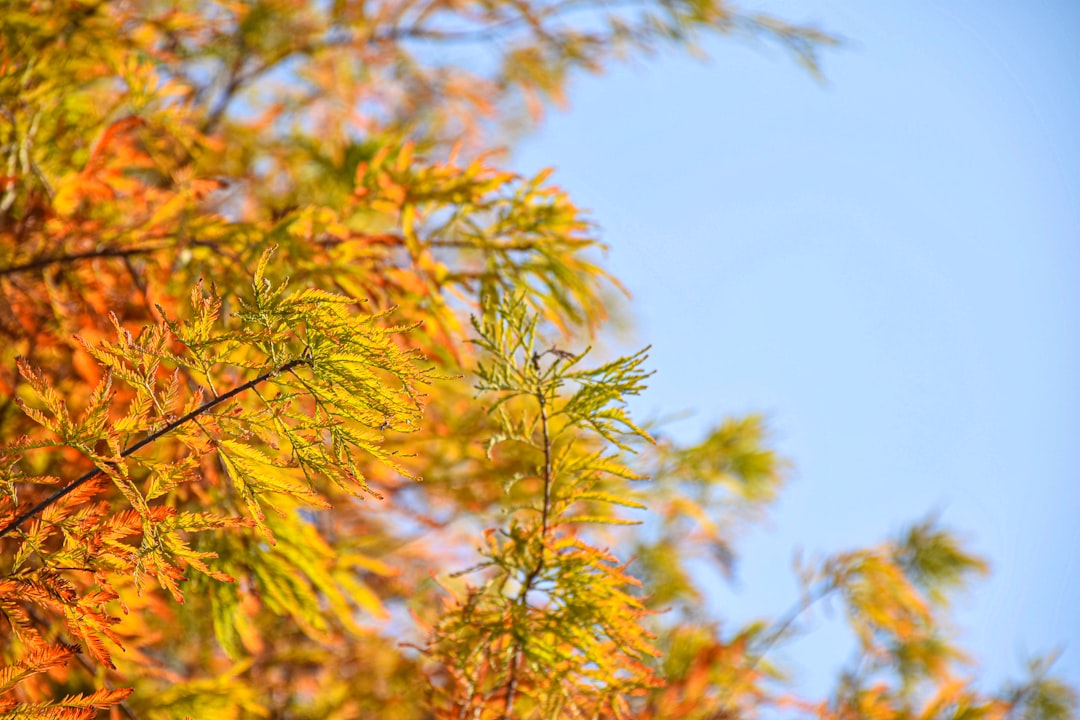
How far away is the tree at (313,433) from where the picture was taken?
31.3 inches

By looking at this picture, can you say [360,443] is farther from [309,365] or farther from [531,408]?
[531,408]

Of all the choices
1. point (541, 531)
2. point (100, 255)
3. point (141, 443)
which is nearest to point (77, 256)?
point (100, 255)

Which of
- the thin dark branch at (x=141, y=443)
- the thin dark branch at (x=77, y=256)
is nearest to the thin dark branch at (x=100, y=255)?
the thin dark branch at (x=77, y=256)

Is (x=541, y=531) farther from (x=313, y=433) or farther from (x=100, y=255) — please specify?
(x=100, y=255)

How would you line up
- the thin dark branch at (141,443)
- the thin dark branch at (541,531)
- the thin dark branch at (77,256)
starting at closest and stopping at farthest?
the thin dark branch at (141,443) → the thin dark branch at (541,531) → the thin dark branch at (77,256)

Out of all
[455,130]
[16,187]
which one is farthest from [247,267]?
[455,130]

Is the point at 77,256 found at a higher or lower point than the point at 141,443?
higher

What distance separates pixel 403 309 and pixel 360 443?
0.68m

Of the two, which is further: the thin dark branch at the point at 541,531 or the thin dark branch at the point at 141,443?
the thin dark branch at the point at 541,531

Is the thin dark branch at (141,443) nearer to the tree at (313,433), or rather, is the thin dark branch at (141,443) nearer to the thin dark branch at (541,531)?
the tree at (313,433)

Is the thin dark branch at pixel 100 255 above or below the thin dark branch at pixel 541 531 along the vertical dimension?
above

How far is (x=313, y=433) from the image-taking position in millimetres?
840

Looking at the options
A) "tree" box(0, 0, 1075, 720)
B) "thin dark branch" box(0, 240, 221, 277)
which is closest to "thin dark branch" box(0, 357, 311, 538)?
"tree" box(0, 0, 1075, 720)

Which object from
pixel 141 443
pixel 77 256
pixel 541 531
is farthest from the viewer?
pixel 77 256
